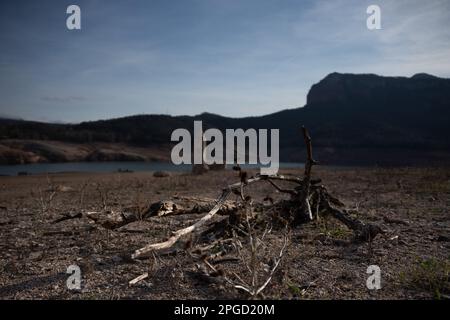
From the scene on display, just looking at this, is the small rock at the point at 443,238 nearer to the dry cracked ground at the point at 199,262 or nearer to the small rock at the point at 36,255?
the dry cracked ground at the point at 199,262

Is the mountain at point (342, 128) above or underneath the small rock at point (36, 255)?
above

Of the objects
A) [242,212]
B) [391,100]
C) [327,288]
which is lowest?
[327,288]

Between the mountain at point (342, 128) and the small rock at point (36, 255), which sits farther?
the mountain at point (342, 128)

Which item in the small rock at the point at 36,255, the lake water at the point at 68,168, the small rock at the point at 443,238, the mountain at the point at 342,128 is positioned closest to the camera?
the small rock at the point at 36,255

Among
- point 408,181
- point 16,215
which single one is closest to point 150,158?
point 408,181

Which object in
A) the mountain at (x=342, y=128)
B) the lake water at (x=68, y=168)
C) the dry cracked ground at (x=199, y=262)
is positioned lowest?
the lake water at (x=68, y=168)

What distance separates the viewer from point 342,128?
67375mm

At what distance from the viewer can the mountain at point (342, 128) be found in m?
45.3

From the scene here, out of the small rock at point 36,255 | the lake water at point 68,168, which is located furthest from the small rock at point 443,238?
the lake water at point 68,168

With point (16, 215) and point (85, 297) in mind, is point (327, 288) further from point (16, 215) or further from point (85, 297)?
point (16, 215)

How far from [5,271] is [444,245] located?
526 cm

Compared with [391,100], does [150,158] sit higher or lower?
lower

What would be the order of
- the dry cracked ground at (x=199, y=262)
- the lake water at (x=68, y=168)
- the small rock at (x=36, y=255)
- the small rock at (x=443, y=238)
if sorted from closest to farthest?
1. the dry cracked ground at (x=199, y=262)
2. the small rock at (x=36, y=255)
3. the small rock at (x=443, y=238)
4. the lake water at (x=68, y=168)

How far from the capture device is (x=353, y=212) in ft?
24.6
